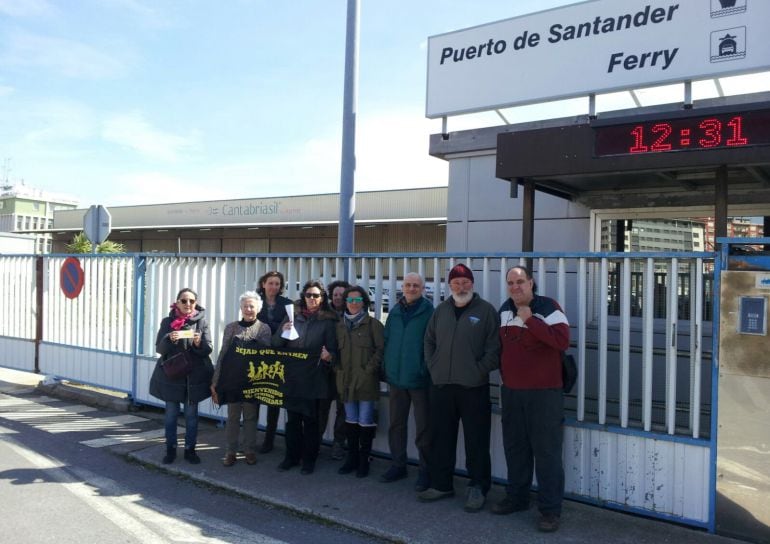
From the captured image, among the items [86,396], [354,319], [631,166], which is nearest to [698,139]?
[631,166]

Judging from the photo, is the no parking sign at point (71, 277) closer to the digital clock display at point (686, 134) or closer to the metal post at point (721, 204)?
the digital clock display at point (686, 134)

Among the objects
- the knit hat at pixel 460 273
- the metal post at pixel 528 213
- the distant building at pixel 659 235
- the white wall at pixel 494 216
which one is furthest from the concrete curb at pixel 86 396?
the distant building at pixel 659 235

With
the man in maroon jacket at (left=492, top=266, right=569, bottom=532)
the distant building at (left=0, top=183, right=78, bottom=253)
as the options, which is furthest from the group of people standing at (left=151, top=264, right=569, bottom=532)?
the distant building at (left=0, top=183, right=78, bottom=253)

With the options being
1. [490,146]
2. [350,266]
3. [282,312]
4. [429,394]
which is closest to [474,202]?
[490,146]

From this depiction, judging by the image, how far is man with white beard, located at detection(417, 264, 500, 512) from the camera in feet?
15.5

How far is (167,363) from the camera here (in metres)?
5.82

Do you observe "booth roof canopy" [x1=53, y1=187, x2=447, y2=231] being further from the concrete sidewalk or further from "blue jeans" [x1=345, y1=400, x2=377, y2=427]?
the concrete sidewalk

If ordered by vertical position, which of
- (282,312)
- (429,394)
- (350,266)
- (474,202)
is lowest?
(429,394)

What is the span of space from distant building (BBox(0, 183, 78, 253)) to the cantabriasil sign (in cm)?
6072

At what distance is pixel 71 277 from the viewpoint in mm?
9023

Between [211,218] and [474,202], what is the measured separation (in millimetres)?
31598

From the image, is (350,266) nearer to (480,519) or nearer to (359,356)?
(359,356)

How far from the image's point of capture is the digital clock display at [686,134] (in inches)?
210

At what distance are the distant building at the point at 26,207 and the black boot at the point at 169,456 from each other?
2452 inches
